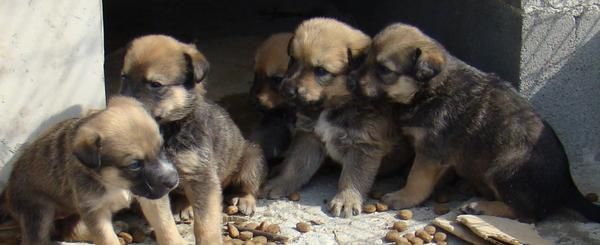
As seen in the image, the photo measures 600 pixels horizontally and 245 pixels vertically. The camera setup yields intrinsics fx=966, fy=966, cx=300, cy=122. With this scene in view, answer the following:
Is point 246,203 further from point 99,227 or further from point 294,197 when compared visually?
point 99,227

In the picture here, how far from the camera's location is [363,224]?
636 cm

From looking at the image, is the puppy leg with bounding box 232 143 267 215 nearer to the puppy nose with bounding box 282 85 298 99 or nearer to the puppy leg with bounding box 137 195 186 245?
the puppy nose with bounding box 282 85 298 99

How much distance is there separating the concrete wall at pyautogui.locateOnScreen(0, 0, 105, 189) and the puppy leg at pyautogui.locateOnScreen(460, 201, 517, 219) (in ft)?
8.40

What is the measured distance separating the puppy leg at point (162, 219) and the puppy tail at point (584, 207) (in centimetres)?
257

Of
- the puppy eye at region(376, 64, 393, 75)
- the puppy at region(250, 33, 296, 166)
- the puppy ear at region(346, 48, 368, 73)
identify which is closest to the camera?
the puppy eye at region(376, 64, 393, 75)

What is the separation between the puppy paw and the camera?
647cm

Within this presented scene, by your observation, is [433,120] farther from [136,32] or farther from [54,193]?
[136,32]

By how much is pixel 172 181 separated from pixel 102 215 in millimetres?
531

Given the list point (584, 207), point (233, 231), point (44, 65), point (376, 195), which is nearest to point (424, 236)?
point (376, 195)

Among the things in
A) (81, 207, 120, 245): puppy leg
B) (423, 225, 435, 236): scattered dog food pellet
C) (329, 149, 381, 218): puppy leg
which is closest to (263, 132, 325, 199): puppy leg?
(329, 149, 381, 218): puppy leg

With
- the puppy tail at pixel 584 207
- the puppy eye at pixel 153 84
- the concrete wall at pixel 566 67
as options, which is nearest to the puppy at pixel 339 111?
the puppy eye at pixel 153 84

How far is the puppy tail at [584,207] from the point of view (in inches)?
248

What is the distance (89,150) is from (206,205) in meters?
1.02

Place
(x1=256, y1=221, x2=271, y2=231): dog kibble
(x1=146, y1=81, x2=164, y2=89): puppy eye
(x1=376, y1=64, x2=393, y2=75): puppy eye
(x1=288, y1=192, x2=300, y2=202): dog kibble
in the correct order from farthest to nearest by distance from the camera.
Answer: (x1=288, y1=192, x2=300, y2=202): dog kibble → (x1=376, y1=64, x2=393, y2=75): puppy eye → (x1=256, y1=221, x2=271, y2=231): dog kibble → (x1=146, y1=81, x2=164, y2=89): puppy eye
